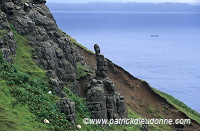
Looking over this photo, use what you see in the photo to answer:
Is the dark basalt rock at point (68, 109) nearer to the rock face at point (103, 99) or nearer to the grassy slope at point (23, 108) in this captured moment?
the grassy slope at point (23, 108)

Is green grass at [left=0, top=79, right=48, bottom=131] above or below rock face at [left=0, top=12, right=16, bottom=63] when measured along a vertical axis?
below

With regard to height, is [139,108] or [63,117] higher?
[63,117]

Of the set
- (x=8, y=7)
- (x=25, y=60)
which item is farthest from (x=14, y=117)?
(x=8, y=7)

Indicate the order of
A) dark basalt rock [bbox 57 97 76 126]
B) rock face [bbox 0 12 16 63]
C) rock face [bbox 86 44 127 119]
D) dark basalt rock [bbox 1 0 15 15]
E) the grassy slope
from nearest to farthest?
1. the grassy slope
2. dark basalt rock [bbox 57 97 76 126]
3. rock face [bbox 86 44 127 119]
4. rock face [bbox 0 12 16 63]
5. dark basalt rock [bbox 1 0 15 15]

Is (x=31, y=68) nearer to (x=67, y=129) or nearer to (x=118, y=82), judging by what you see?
(x=67, y=129)

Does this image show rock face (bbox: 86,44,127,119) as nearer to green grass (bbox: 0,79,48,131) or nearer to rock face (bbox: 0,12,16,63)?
green grass (bbox: 0,79,48,131)

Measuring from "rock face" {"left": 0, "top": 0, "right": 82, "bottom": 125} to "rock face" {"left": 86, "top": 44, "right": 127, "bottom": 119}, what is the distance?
6457 millimetres

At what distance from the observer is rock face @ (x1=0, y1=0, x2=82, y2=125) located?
7038 centimetres

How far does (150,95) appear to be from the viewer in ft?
384

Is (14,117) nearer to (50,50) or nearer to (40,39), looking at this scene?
(50,50)

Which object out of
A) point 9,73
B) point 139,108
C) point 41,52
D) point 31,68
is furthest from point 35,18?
point 139,108

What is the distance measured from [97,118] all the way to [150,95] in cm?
5900

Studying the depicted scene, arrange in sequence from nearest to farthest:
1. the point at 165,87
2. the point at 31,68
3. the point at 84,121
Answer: the point at 84,121
the point at 31,68
the point at 165,87

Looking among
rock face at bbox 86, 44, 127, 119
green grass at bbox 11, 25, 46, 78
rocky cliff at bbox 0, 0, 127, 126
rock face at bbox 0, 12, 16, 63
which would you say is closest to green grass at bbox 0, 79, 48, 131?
rocky cliff at bbox 0, 0, 127, 126
